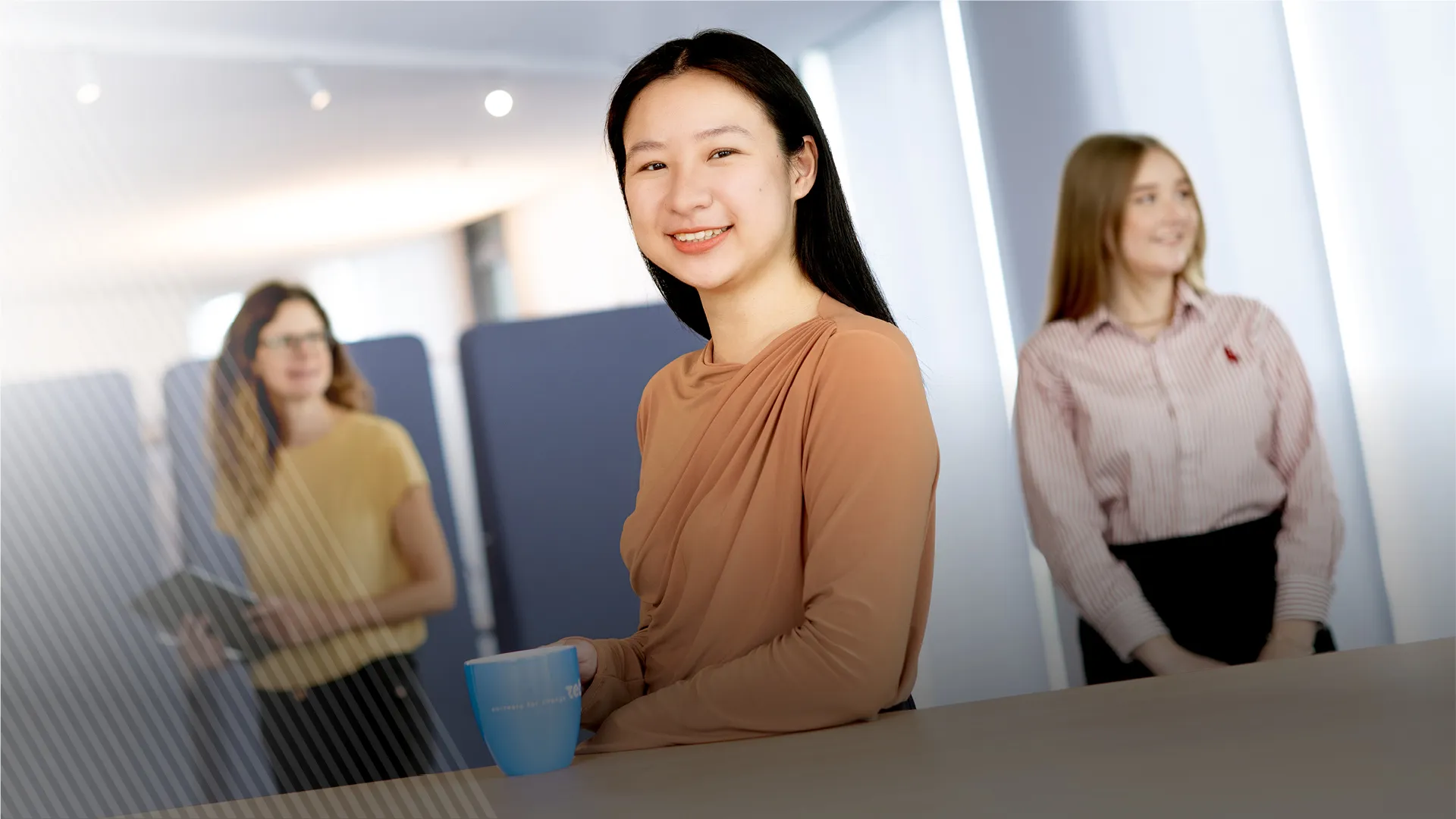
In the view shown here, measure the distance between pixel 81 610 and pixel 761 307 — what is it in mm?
1916

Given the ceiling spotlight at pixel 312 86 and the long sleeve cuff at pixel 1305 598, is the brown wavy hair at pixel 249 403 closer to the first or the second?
the ceiling spotlight at pixel 312 86

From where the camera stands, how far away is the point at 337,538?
7.25ft

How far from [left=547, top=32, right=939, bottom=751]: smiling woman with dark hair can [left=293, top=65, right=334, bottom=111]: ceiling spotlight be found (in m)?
1.40

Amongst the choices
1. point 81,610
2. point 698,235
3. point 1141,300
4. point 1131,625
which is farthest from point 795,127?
point 81,610

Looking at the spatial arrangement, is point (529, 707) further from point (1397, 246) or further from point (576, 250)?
point (1397, 246)

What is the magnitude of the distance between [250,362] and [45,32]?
2.36 ft

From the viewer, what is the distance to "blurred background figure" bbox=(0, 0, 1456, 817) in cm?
232

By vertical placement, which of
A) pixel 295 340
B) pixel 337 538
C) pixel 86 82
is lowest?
pixel 337 538

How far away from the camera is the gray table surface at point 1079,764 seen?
1.57 ft

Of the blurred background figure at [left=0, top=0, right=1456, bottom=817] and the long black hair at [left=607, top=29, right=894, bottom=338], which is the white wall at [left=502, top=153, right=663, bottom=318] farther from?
the long black hair at [left=607, top=29, right=894, bottom=338]

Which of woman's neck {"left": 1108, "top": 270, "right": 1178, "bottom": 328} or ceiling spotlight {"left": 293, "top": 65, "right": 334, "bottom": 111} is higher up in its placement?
ceiling spotlight {"left": 293, "top": 65, "right": 334, "bottom": 111}

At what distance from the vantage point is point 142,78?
235cm

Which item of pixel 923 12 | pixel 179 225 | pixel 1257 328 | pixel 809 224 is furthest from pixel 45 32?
pixel 1257 328

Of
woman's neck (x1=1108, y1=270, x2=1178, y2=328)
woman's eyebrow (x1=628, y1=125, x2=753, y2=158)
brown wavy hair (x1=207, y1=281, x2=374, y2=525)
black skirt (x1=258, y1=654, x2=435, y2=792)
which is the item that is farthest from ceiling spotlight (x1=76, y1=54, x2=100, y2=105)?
woman's neck (x1=1108, y1=270, x2=1178, y2=328)
